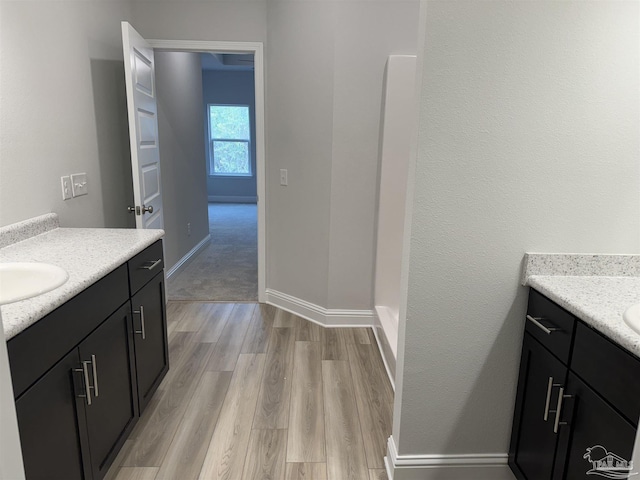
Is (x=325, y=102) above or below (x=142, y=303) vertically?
above

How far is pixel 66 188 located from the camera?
232cm

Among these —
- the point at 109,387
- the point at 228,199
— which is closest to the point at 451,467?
the point at 109,387

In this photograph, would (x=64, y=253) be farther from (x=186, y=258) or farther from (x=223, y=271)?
(x=186, y=258)

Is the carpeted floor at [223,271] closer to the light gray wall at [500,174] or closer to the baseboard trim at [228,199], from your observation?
the light gray wall at [500,174]

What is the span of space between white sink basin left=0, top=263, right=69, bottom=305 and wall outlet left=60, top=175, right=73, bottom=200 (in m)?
0.89

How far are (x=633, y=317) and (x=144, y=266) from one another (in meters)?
1.81

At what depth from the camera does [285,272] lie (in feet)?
11.5

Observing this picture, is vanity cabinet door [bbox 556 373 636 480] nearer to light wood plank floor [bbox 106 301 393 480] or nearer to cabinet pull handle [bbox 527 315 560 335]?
cabinet pull handle [bbox 527 315 560 335]

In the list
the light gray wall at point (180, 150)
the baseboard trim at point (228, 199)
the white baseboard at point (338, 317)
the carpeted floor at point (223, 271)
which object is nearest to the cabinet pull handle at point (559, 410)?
the white baseboard at point (338, 317)

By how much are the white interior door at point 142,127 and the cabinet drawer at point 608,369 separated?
250 cm

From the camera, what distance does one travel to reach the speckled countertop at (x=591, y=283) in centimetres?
124

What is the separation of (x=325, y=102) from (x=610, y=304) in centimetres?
217

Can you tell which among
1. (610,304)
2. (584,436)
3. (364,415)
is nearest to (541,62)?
(610,304)

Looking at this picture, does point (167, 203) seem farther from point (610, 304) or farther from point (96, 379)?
point (610, 304)
